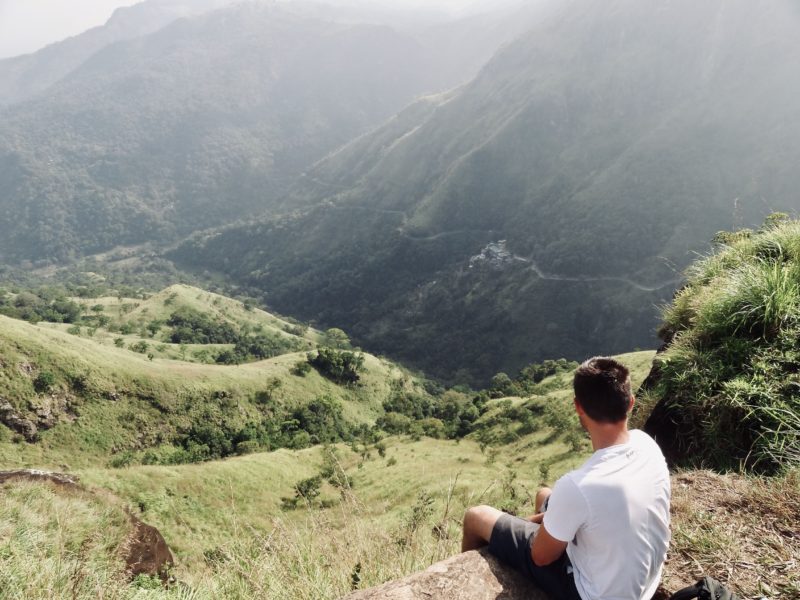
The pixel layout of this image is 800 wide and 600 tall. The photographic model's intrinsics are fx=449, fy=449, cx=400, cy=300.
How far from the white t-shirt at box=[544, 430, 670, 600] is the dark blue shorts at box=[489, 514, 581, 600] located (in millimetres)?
166

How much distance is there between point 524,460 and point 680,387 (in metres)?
35.2

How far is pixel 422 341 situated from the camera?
455 ft

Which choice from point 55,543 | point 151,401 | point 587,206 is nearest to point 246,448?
point 151,401

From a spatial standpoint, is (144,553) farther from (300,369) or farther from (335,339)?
(335,339)

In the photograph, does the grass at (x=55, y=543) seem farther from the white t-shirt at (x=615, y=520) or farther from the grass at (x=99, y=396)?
the grass at (x=99, y=396)

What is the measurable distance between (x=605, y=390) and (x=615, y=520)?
37.3 inches

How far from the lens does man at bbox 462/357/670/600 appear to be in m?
3.35

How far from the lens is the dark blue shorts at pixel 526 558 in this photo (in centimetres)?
371

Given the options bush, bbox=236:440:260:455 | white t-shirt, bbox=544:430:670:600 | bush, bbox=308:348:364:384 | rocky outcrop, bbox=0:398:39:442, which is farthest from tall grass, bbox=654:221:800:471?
bush, bbox=308:348:364:384

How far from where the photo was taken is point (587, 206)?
151500 mm

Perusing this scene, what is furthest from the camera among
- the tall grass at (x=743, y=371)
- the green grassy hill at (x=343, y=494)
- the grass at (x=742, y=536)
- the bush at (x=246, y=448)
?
the bush at (x=246, y=448)

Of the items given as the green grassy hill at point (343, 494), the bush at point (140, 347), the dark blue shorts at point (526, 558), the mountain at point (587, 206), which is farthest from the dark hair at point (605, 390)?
the mountain at point (587, 206)

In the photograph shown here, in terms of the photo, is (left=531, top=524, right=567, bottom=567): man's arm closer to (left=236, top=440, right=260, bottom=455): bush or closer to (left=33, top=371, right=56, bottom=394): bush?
(left=236, top=440, right=260, bottom=455): bush

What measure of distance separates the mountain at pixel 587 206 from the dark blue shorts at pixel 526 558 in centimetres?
12097
